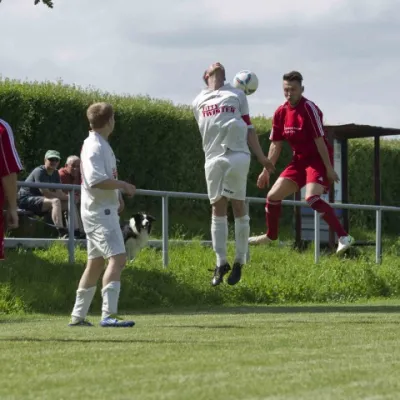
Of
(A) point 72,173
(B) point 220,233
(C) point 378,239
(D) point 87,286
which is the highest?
(A) point 72,173

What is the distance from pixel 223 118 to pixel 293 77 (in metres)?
0.90

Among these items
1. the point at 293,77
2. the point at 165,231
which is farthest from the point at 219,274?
the point at 165,231

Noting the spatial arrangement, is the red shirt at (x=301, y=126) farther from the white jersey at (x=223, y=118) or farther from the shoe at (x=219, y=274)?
the shoe at (x=219, y=274)

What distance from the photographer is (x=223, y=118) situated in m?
12.5

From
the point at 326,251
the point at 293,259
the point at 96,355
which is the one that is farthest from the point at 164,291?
the point at 96,355

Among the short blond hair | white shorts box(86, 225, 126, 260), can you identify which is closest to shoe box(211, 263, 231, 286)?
white shorts box(86, 225, 126, 260)

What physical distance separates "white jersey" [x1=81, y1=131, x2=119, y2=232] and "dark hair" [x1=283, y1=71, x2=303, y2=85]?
329cm

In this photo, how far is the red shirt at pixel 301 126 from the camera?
12.9 m

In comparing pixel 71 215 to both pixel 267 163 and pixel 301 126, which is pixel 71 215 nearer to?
pixel 267 163

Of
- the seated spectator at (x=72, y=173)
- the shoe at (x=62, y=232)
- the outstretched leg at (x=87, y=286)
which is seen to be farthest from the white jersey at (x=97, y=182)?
the seated spectator at (x=72, y=173)

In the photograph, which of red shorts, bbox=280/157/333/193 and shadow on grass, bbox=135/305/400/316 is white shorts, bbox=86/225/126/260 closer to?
red shorts, bbox=280/157/333/193

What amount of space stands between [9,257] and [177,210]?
1015 centimetres

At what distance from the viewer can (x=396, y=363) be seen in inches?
277

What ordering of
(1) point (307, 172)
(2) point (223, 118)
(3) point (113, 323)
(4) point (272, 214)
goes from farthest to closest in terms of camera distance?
(4) point (272, 214), (1) point (307, 172), (2) point (223, 118), (3) point (113, 323)
